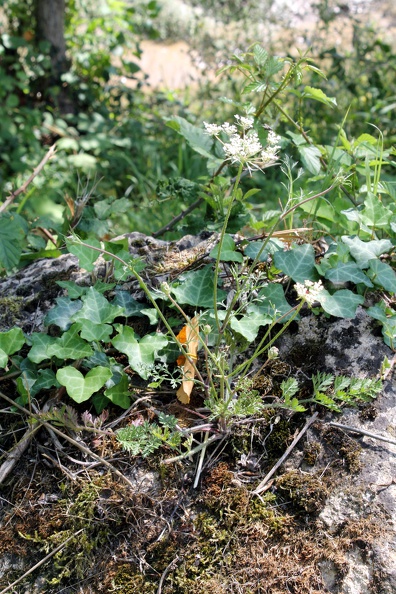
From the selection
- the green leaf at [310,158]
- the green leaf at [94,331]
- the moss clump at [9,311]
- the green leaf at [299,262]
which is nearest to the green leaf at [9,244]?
the moss clump at [9,311]

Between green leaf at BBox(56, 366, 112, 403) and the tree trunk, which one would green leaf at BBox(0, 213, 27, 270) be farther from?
the tree trunk

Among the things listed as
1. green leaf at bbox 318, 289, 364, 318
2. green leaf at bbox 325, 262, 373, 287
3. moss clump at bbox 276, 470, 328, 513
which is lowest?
moss clump at bbox 276, 470, 328, 513

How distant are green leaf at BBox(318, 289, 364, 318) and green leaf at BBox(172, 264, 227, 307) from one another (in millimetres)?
347

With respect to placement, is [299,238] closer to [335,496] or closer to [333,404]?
[333,404]

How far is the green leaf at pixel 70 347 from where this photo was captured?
5.78 ft

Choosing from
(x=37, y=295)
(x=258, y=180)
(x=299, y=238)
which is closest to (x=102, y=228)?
(x=37, y=295)

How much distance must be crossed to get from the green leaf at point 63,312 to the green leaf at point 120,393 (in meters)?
0.29

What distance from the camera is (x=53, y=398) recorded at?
180cm

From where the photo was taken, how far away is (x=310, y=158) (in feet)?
7.13

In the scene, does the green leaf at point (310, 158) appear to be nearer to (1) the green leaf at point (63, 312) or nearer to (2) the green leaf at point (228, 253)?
(2) the green leaf at point (228, 253)

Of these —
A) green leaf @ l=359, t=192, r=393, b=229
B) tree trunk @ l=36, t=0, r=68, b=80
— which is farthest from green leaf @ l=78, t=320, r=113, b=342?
tree trunk @ l=36, t=0, r=68, b=80

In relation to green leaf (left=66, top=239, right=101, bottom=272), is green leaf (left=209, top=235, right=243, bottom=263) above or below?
above

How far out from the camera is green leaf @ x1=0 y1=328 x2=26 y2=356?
1.81 m

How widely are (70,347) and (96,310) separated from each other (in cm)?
17
